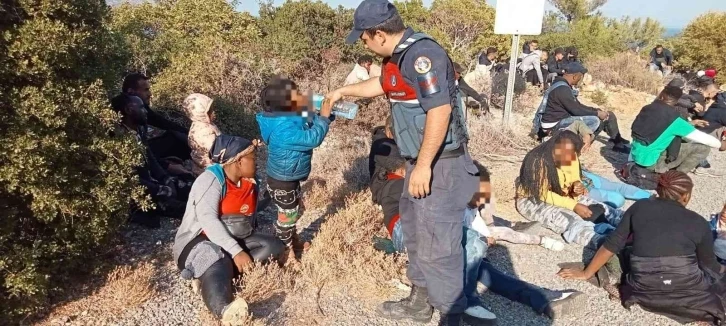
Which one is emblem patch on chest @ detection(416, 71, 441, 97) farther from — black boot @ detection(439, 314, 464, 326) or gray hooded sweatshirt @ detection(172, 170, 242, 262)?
gray hooded sweatshirt @ detection(172, 170, 242, 262)

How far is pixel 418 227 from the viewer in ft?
10.1

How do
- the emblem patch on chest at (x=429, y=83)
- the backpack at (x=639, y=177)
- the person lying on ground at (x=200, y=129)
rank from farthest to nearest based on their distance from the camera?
the backpack at (x=639, y=177), the person lying on ground at (x=200, y=129), the emblem patch on chest at (x=429, y=83)

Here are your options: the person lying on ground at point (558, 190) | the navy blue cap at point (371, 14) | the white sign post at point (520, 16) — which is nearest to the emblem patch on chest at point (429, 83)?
the navy blue cap at point (371, 14)

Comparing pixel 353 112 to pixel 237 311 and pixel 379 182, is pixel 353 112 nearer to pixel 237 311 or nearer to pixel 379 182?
pixel 379 182

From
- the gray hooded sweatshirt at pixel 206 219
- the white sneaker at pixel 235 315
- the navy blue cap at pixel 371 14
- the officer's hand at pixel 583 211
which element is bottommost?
the officer's hand at pixel 583 211

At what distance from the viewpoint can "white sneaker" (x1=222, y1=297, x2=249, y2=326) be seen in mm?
3068

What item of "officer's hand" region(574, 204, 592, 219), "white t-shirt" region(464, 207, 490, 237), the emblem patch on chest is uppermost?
the emblem patch on chest

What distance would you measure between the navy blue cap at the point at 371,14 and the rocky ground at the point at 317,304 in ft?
5.64

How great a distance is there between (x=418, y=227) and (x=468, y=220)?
124cm

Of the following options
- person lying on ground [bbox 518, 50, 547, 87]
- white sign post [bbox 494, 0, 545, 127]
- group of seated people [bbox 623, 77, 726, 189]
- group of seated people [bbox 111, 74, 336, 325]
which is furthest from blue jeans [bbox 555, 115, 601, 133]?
person lying on ground [bbox 518, 50, 547, 87]

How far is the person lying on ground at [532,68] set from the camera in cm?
1394

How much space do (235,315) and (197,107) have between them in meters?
2.60

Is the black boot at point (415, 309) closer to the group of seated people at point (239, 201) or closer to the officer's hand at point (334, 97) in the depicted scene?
the group of seated people at point (239, 201)

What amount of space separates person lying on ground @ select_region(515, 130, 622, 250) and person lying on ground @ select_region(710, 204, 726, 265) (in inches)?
32.5
